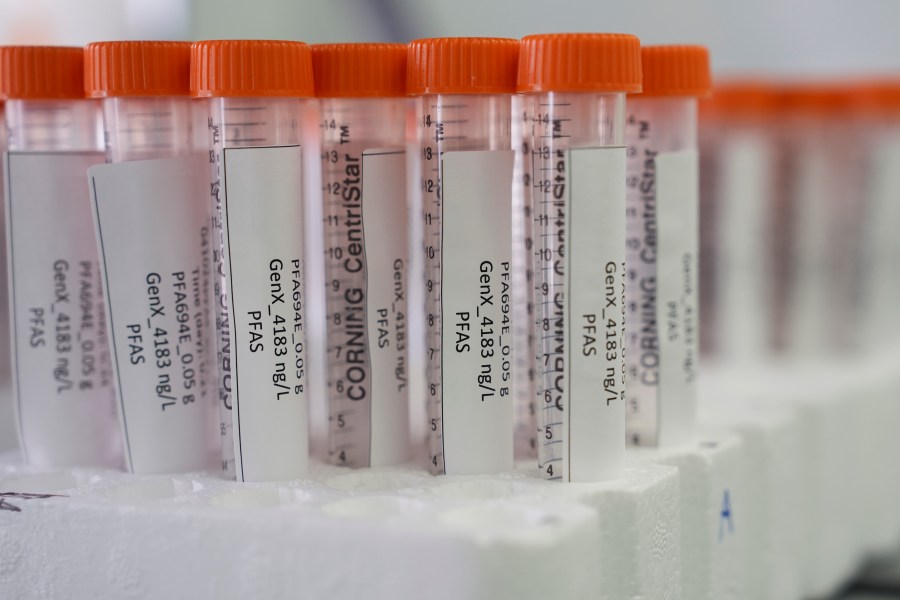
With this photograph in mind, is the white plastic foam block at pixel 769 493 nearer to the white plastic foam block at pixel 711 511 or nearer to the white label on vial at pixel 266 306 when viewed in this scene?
the white plastic foam block at pixel 711 511

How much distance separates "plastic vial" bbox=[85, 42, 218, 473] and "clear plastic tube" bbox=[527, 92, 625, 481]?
0.22 m

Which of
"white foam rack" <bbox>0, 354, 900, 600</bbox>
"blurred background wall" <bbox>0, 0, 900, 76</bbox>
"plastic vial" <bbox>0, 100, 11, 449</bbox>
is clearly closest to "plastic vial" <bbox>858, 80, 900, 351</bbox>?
"blurred background wall" <bbox>0, 0, 900, 76</bbox>

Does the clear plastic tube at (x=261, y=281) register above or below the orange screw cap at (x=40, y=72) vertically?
below

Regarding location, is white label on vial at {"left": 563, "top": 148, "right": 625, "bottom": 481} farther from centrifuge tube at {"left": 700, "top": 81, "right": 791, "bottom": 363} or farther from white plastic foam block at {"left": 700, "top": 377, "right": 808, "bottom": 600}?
centrifuge tube at {"left": 700, "top": 81, "right": 791, "bottom": 363}

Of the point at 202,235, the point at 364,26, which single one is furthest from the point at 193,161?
the point at 364,26

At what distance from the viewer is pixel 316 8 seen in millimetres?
1448

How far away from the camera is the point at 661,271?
0.71 m

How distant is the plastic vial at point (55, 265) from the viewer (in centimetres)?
66

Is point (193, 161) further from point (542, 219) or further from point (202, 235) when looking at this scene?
point (542, 219)

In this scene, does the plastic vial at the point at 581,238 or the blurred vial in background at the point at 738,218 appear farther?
the blurred vial in background at the point at 738,218

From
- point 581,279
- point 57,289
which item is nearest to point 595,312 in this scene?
point 581,279

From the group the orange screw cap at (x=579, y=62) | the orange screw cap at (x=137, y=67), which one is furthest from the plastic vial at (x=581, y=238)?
the orange screw cap at (x=137, y=67)

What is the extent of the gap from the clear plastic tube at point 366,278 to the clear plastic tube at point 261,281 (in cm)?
4

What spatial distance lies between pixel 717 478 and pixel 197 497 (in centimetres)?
34
